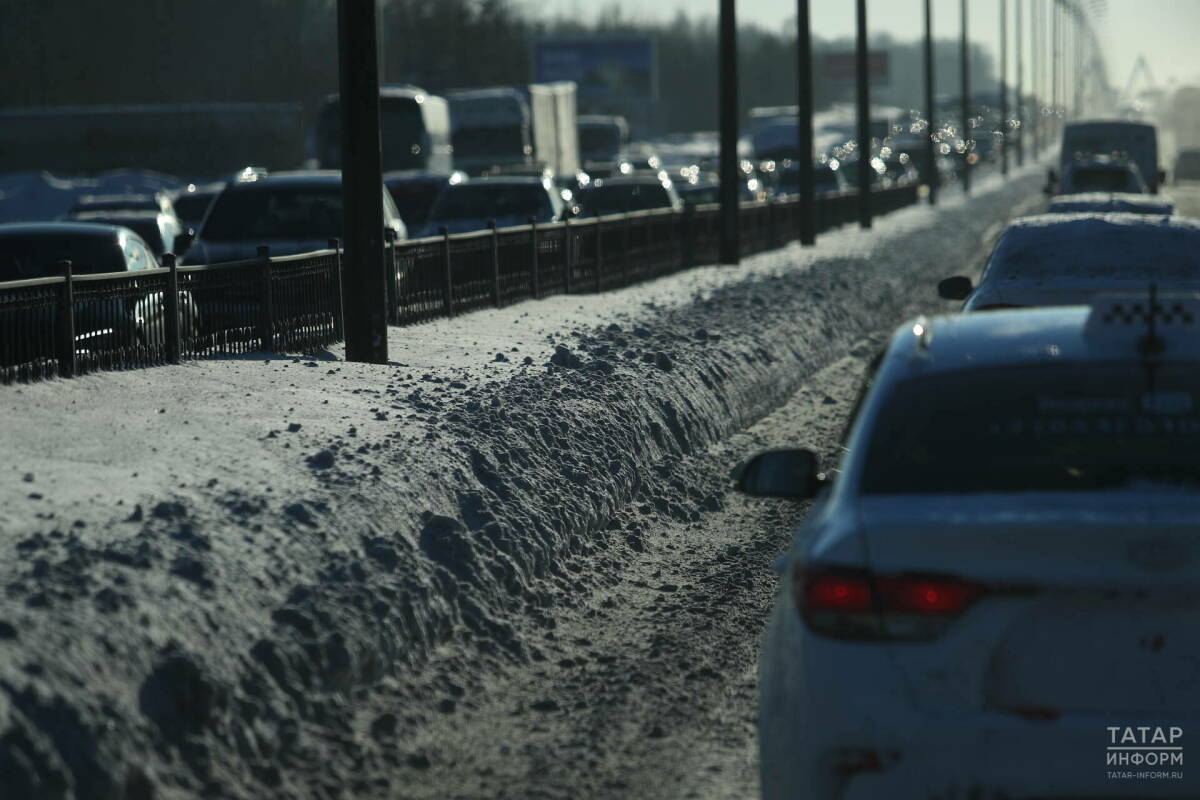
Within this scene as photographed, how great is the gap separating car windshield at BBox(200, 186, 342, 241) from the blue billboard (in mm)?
91367

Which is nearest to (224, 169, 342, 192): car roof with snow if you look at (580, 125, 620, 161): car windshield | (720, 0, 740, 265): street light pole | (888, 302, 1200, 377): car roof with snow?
(720, 0, 740, 265): street light pole

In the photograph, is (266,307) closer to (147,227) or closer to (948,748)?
(948,748)

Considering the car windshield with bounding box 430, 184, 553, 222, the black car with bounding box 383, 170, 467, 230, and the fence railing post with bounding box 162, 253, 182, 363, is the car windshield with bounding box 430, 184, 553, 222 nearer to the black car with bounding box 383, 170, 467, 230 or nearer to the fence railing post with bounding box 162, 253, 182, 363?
the black car with bounding box 383, 170, 467, 230

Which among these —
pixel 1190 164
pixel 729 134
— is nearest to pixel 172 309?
pixel 729 134

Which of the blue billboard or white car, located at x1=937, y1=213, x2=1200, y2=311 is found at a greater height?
the blue billboard

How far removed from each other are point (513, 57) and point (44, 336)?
119529mm

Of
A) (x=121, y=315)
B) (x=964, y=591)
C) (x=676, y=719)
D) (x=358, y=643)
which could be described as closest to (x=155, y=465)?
(x=358, y=643)

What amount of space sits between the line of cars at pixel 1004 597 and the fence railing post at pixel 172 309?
9.01 m

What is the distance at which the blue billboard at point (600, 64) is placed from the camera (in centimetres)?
11031

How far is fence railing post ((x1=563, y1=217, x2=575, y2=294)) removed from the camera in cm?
2311

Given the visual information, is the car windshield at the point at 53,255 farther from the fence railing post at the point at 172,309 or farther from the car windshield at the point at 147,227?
the car windshield at the point at 147,227

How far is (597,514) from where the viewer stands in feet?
32.5

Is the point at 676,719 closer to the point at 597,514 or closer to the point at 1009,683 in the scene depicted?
the point at 1009,683

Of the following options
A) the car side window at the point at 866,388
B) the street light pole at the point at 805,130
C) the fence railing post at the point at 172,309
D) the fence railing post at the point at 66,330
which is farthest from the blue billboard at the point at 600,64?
the car side window at the point at 866,388
